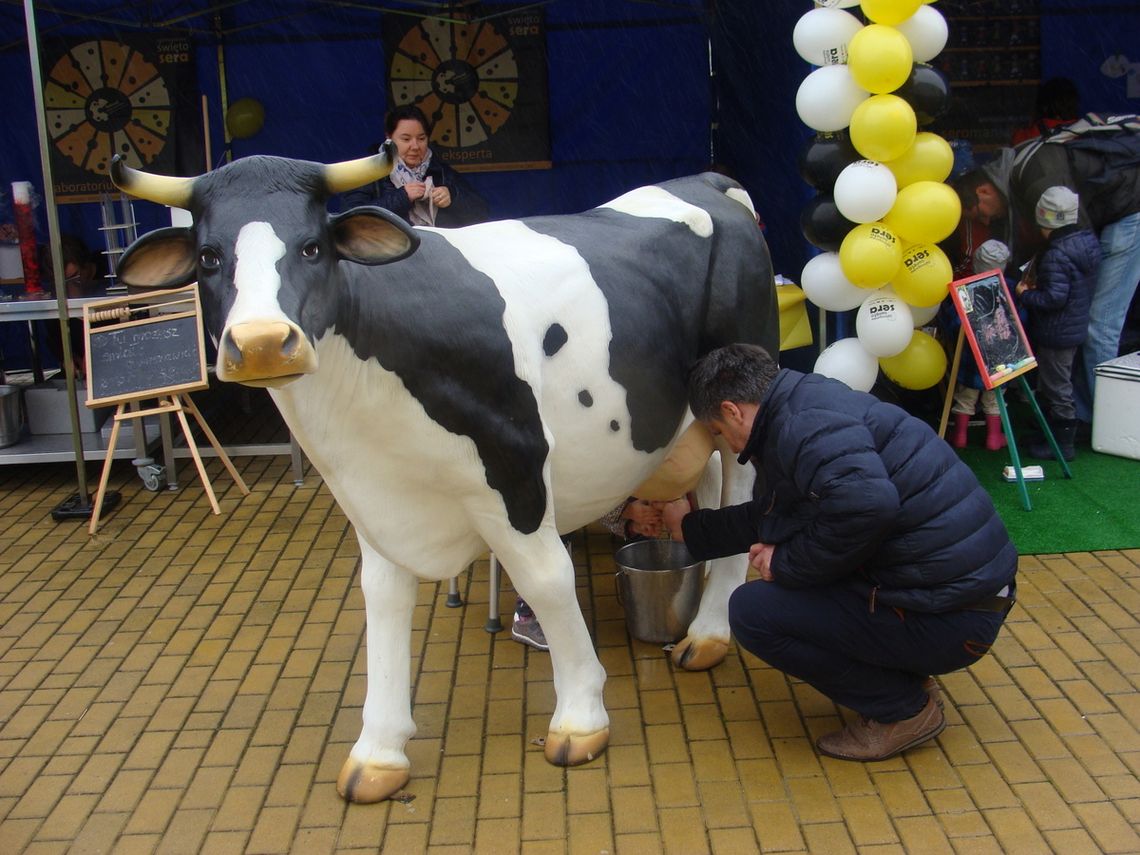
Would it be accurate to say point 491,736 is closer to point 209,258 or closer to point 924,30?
point 209,258

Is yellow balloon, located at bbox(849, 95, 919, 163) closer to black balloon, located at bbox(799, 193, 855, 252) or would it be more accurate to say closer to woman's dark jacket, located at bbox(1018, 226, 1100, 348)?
black balloon, located at bbox(799, 193, 855, 252)

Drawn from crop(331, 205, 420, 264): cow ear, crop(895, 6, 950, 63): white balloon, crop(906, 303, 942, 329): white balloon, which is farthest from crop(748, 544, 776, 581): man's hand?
crop(895, 6, 950, 63): white balloon

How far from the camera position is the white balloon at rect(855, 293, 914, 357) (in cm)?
596

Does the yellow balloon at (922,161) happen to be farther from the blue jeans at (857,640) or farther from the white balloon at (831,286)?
the blue jeans at (857,640)

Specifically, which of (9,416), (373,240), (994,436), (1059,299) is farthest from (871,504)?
(9,416)

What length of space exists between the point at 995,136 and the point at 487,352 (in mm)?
5883

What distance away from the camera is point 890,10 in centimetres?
560

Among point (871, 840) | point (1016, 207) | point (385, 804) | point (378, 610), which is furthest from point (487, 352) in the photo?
point (1016, 207)

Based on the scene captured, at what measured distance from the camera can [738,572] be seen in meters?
4.81

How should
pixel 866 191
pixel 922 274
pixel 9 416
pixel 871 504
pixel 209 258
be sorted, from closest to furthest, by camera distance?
1. pixel 209 258
2. pixel 871 504
3. pixel 866 191
4. pixel 922 274
5. pixel 9 416

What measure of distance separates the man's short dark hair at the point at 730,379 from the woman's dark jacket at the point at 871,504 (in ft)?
0.27

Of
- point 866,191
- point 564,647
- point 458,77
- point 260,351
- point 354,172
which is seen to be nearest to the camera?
point 260,351

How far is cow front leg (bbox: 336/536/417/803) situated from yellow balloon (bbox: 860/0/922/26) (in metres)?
3.54

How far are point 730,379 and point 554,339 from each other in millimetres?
585
